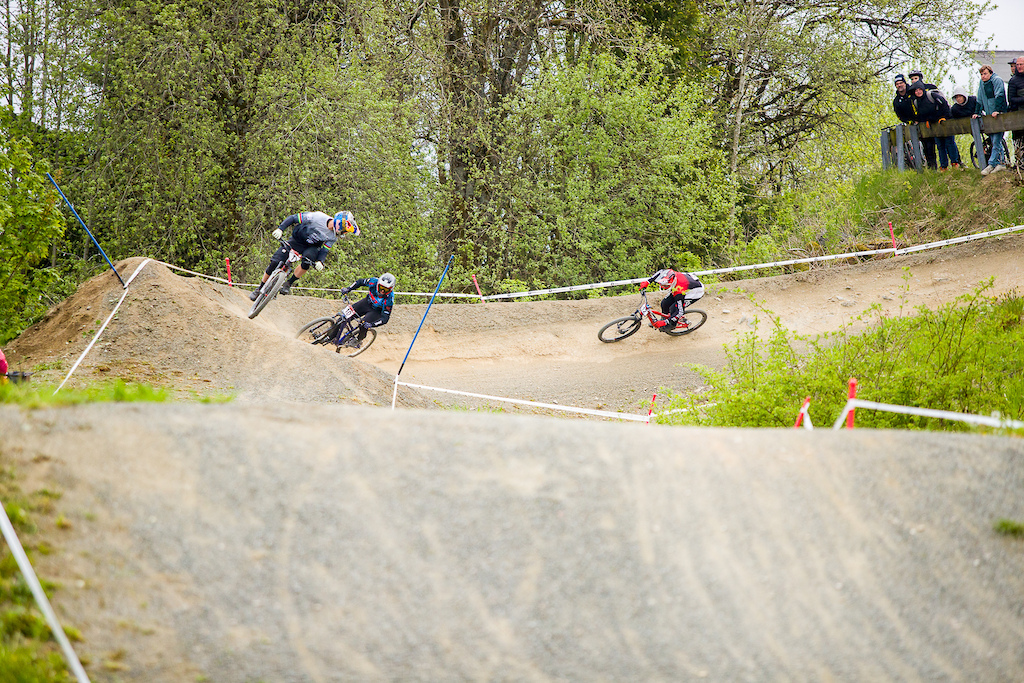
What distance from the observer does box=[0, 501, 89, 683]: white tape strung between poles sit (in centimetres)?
378

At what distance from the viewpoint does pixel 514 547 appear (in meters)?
4.69

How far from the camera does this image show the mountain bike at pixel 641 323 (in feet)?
54.1

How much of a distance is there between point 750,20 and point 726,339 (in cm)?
1552

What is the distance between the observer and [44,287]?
21672mm

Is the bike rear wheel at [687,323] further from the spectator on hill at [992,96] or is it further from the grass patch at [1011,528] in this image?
the grass patch at [1011,528]

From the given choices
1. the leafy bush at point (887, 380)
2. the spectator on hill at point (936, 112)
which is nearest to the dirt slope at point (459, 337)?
the leafy bush at point (887, 380)

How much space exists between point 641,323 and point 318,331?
6.86 meters

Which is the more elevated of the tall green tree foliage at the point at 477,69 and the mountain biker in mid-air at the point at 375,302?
the tall green tree foliage at the point at 477,69

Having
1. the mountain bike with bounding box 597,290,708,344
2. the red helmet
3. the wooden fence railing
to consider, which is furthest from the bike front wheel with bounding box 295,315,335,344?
the wooden fence railing

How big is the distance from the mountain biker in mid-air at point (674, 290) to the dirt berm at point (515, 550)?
10.0m

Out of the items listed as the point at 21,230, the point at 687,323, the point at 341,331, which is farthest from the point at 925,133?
the point at 21,230

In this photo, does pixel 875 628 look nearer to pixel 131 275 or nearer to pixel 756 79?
pixel 131 275

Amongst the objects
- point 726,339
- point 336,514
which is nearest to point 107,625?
point 336,514

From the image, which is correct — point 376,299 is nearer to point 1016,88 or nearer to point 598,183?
point 598,183
